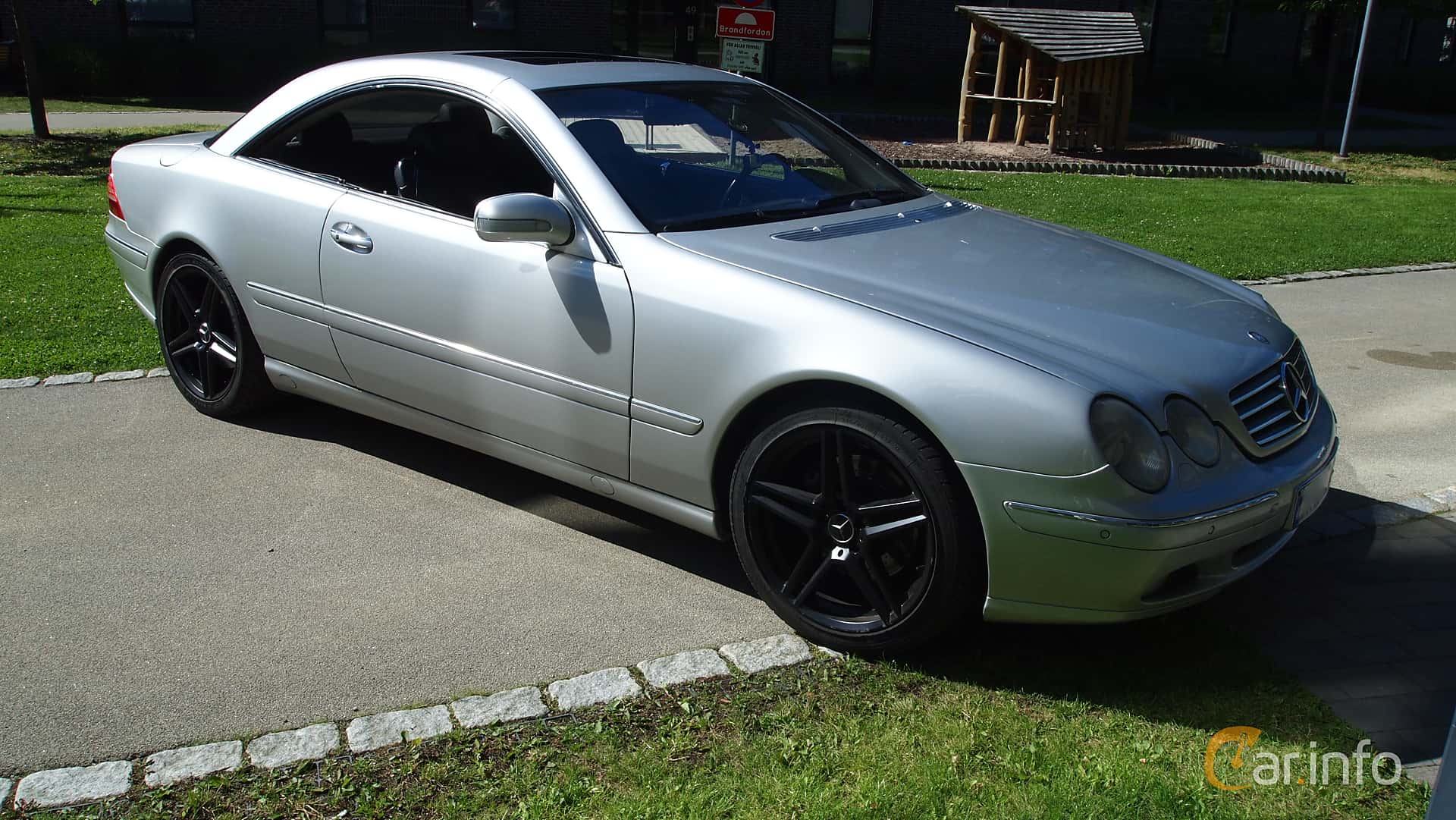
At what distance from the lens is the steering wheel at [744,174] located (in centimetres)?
439

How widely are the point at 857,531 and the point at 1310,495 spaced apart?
1359mm

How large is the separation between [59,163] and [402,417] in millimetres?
11305

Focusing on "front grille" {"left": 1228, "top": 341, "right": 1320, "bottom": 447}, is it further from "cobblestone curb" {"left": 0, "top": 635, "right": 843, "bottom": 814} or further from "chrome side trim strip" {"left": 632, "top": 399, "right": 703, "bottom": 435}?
"chrome side trim strip" {"left": 632, "top": 399, "right": 703, "bottom": 435}

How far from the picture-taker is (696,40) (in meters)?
26.7

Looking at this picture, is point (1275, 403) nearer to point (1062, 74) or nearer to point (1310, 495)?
point (1310, 495)

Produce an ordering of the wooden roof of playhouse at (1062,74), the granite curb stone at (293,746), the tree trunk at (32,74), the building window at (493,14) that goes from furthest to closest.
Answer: the building window at (493,14)
the wooden roof of playhouse at (1062,74)
the tree trunk at (32,74)
the granite curb stone at (293,746)

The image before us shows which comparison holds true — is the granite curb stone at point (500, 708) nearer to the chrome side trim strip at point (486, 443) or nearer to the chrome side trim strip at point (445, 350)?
the chrome side trim strip at point (486, 443)

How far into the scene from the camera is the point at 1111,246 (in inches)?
A: 181

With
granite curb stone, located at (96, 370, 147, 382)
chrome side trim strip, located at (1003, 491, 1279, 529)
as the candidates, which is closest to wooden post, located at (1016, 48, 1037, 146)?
granite curb stone, located at (96, 370, 147, 382)

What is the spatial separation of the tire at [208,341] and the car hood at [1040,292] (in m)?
2.24

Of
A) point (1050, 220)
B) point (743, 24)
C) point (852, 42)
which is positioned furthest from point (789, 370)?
point (852, 42)

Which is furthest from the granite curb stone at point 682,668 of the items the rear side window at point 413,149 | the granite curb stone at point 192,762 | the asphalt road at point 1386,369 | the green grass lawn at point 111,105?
the green grass lawn at point 111,105

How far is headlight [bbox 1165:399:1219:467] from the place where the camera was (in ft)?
10.9

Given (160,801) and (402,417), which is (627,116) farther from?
(160,801)
